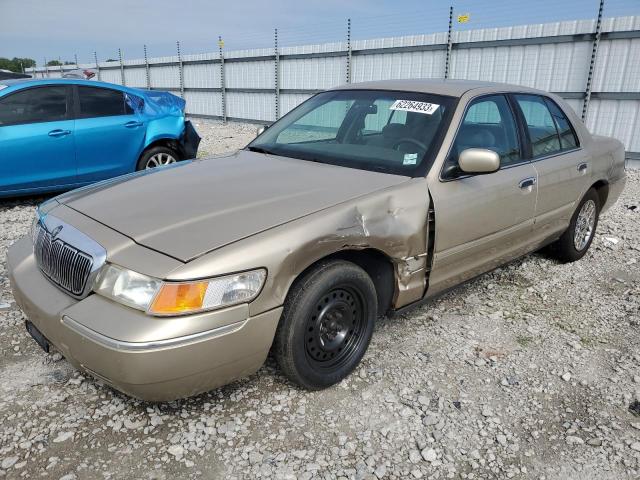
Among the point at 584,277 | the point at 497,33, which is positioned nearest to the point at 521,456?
the point at 584,277

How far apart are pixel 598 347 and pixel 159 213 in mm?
2850

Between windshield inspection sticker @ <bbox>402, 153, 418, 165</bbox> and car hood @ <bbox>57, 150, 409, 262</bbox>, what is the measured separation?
0.56 ft

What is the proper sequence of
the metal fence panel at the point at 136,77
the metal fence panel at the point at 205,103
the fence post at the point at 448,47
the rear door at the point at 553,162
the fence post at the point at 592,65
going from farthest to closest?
the metal fence panel at the point at 136,77 → the metal fence panel at the point at 205,103 → the fence post at the point at 448,47 → the fence post at the point at 592,65 → the rear door at the point at 553,162

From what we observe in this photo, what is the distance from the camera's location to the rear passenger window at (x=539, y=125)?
12.4 ft

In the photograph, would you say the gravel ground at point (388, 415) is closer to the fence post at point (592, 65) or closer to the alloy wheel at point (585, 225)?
the alloy wheel at point (585, 225)

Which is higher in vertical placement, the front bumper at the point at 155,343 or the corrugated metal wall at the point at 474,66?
the corrugated metal wall at the point at 474,66

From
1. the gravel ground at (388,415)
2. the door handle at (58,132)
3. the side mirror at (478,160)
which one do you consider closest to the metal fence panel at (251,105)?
the door handle at (58,132)

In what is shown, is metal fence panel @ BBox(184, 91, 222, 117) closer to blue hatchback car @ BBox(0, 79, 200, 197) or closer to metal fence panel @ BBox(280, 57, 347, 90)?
metal fence panel @ BBox(280, 57, 347, 90)

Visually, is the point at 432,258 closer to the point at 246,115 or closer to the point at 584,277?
the point at 584,277

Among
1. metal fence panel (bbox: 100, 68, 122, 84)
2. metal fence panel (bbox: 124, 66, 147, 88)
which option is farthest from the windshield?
metal fence panel (bbox: 100, 68, 122, 84)

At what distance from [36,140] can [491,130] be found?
4918 millimetres

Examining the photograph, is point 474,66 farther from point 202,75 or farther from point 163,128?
point 202,75

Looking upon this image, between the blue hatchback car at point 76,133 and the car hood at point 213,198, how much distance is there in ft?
10.8

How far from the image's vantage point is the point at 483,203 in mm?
3201
